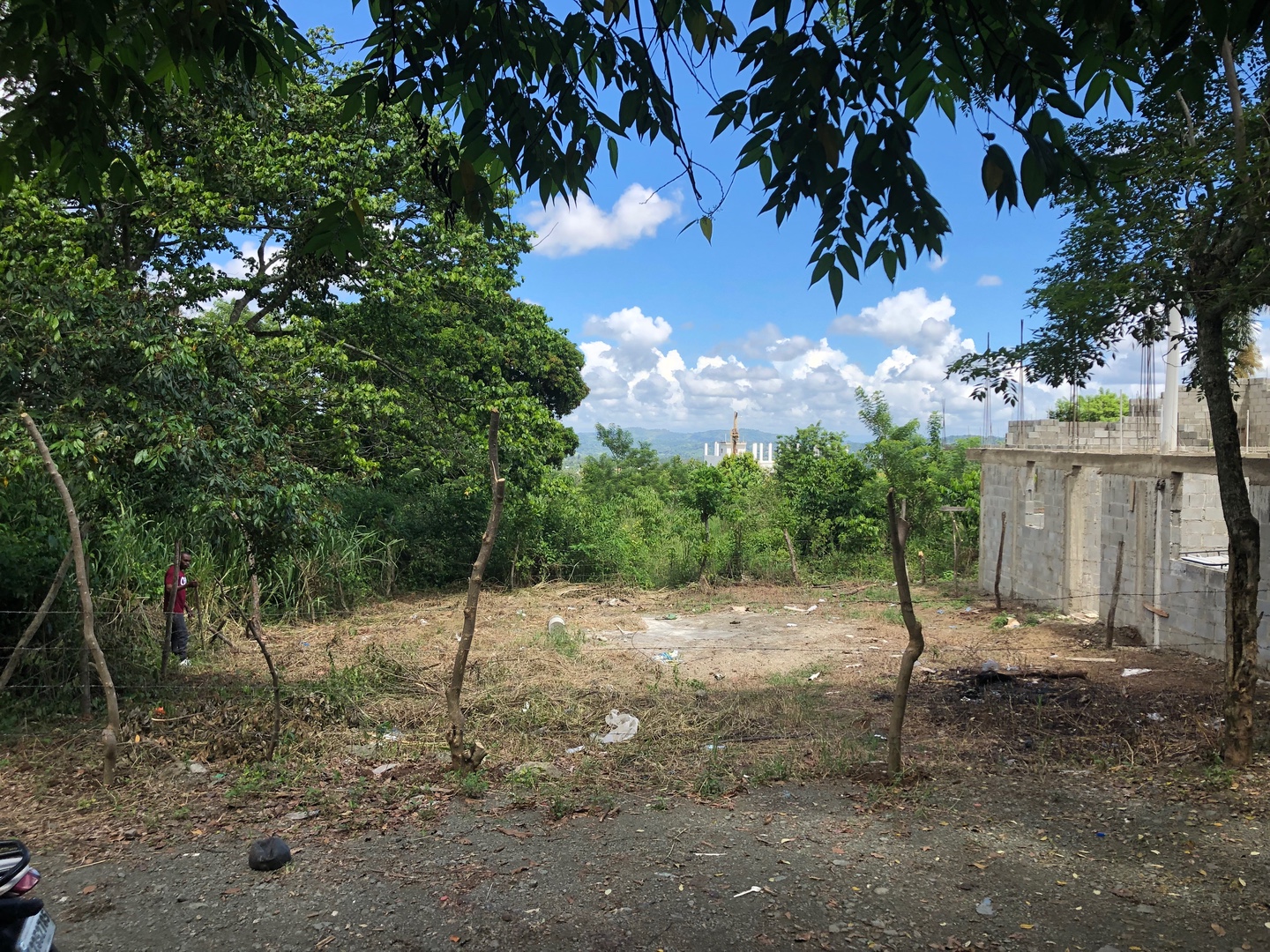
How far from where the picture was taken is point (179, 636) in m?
8.34

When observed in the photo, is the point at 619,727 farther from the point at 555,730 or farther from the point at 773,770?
the point at 773,770

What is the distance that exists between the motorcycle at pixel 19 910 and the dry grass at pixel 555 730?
2471 mm

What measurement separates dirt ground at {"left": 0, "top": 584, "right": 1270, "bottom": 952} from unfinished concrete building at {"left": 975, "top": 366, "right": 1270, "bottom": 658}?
105 cm

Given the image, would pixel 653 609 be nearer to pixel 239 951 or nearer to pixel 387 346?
pixel 387 346

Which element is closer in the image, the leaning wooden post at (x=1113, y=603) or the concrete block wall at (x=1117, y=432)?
the leaning wooden post at (x=1113, y=603)

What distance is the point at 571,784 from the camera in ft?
17.8

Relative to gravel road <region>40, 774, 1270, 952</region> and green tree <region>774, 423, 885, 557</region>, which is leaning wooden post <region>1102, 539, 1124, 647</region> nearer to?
gravel road <region>40, 774, 1270, 952</region>

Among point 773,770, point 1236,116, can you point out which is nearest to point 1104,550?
point 1236,116

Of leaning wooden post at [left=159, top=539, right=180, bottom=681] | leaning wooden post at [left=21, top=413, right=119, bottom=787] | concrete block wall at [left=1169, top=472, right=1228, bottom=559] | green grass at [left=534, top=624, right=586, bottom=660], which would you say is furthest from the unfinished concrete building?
leaning wooden post at [left=159, top=539, right=180, bottom=681]

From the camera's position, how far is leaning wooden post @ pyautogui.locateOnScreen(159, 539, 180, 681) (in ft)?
23.5

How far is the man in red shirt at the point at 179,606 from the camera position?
793cm

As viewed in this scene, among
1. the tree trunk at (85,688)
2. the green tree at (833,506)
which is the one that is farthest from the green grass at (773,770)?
the green tree at (833,506)

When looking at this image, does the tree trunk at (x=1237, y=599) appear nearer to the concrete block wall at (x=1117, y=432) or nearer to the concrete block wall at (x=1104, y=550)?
the concrete block wall at (x=1104, y=550)

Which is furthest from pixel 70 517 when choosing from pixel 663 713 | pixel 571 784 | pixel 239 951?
pixel 663 713
